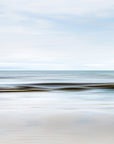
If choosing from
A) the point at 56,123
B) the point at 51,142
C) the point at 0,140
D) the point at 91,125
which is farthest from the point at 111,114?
the point at 0,140

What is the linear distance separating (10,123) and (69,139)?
2021 millimetres

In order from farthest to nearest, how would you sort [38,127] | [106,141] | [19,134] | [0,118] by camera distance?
[0,118] → [38,127] → [19,134] → [106,141]

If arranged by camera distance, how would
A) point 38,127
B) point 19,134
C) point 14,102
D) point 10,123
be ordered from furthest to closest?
point 14,102, point 10,123, point 38,127, point 19,134

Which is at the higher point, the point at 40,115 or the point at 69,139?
the point at 40,115

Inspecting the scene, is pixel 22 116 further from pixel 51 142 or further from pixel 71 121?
pixel 51 142

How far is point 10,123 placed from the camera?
18.8 ft

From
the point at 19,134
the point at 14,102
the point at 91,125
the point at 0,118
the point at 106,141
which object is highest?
the point at 14,102

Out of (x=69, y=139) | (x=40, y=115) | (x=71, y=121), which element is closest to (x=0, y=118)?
(x=40, y=115)

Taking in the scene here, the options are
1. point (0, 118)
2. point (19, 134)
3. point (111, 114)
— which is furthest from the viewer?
point (111, 114)

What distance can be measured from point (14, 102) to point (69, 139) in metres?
5.69

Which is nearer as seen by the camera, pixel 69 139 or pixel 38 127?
pixel 69 139

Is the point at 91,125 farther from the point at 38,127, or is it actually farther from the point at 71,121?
the point at 38,127

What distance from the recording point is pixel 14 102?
31.8ft

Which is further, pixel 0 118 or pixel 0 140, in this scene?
pixel 0 118
